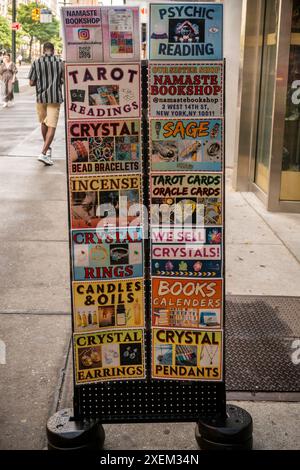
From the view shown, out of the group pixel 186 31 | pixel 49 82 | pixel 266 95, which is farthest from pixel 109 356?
pixel 49 82

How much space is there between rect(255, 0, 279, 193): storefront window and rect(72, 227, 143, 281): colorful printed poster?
18.6 feet

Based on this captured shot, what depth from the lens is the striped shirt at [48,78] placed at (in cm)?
1024

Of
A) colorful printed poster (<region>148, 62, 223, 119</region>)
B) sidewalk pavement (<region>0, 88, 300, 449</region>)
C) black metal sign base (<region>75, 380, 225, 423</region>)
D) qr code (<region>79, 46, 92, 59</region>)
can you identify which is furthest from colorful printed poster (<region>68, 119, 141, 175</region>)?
sidewalk pavement (<region>0, 88, 300, 449</region>)

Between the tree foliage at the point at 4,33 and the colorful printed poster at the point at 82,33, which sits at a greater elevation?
the tree foliage at the point at 4,33

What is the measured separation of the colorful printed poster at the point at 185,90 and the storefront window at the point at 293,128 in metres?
5.36

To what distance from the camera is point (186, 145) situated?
2764 mm

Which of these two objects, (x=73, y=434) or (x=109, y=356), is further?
(x=109, y=356)

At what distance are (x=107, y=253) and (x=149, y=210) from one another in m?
0.30

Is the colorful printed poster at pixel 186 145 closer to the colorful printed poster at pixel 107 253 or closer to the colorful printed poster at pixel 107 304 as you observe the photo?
the colorful printed poster at pixel 107 253

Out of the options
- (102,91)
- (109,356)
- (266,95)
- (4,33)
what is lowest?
(109,356)

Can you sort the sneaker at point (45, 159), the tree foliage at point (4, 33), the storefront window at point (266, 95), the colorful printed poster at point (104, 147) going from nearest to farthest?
the colorful printed poster at point (104, 147), the storefront window at point (266, 95), the sneaker at point (45, 159), the tree foliage at point (4, 33)

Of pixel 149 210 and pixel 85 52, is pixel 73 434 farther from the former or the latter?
pixel 85 52

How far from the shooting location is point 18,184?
363 inches

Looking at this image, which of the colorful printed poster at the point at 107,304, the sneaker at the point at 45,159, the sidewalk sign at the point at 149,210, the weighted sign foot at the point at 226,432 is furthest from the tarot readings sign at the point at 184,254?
the sneaker at the point at 45,159
